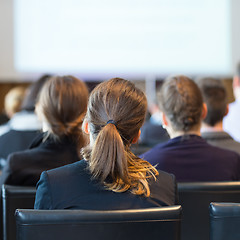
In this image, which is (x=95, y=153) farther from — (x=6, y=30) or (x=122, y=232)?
(x=6, y=30)

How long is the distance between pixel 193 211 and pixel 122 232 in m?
0.61

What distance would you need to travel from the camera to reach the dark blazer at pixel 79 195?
49.8 inches

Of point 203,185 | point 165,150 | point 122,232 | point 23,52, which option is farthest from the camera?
point 23,52

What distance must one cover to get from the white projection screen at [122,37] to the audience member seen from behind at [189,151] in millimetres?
4151

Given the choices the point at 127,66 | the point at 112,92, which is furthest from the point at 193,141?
the point at 127,66

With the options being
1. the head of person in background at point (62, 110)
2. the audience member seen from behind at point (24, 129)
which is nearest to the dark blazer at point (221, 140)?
the head of person in background at point (62, 110)

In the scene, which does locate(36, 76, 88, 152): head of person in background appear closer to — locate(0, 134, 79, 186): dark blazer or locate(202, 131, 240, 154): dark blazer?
locate(0, 134, 79, 186): dark blazer

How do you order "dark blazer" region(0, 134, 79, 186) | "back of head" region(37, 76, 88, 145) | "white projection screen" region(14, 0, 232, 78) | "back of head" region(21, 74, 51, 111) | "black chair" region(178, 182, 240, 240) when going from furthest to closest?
"white projection screen" region(14, 0, 232, 78) < "back of head" region(21, 74, 51, 111) < "back of head" region(37, 76, 88, 145) < "dark blazer" region(0, 134, 79, 186) < "black chair" region(178, 182, 240, 240)

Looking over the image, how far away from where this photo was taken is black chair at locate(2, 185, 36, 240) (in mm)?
1684

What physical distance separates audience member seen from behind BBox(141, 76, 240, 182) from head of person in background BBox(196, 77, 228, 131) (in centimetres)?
41

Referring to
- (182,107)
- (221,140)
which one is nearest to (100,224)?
(182,107)

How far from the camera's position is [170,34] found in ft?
20.7

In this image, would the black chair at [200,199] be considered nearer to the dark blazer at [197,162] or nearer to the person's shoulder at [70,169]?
the dark blazer at [197,162]

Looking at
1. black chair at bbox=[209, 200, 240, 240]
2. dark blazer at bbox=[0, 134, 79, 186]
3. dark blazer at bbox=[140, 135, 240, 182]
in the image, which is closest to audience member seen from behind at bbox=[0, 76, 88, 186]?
dark blazer at bbox=[0, 134, 79, 186]
